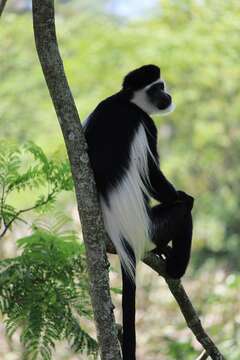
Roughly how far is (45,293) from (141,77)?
44.3 inches

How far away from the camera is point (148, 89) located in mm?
2857

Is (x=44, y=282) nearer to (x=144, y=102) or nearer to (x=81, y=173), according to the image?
(x=81, y=173)

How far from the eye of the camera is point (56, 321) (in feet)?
6.64

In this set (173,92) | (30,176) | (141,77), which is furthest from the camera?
(173,92)

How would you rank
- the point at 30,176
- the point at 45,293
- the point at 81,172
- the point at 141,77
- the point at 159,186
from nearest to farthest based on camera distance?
the point at 81,172
the point at 45,293
the point at 30,176
the point at 159,186
the point at 141,77

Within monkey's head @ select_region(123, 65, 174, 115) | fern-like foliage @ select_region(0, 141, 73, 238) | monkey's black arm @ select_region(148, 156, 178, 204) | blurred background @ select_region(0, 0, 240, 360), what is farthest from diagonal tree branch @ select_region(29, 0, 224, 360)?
blurred background @ select_region(0, 0, 240, 360)

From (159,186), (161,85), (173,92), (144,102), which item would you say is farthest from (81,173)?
(173,92)

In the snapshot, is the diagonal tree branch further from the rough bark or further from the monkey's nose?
the monkey's nose

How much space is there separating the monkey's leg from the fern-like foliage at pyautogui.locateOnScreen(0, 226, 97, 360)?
0.46m

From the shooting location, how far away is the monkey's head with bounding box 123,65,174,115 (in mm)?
2809

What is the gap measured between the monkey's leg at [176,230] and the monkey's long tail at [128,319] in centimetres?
33

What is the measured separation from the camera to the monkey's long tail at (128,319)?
207cm

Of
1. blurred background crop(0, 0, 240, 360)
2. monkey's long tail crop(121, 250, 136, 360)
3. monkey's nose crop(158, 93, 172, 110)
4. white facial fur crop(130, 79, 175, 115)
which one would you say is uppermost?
blurred background crop(0, 0, 240, 360)

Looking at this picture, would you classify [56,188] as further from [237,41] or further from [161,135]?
[161,135]
